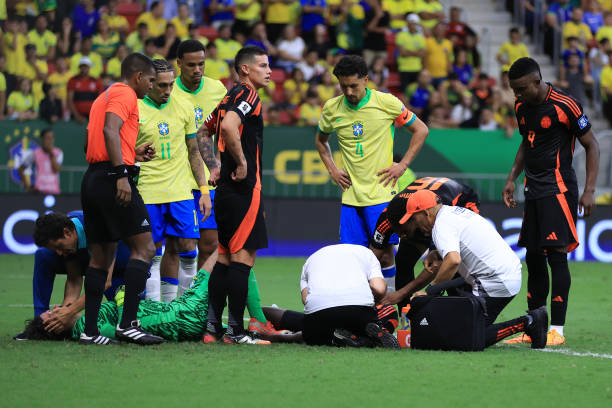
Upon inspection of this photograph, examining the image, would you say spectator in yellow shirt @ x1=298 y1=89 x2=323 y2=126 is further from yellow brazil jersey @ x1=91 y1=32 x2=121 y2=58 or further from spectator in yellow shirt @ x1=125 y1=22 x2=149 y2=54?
yellow brazil jersey @ x1=91 y1=32 x2=121 y2=58

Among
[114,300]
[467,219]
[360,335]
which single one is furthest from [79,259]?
[467,219]

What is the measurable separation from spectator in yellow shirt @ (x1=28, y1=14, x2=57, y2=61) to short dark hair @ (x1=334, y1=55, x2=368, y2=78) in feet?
36.2

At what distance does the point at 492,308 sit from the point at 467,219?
0.70 metres

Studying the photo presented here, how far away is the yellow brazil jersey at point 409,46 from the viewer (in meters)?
19.3

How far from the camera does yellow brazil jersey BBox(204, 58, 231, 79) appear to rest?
17.5 meters

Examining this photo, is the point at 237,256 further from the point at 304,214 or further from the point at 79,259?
the point at 304,214

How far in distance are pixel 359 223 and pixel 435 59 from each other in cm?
1134

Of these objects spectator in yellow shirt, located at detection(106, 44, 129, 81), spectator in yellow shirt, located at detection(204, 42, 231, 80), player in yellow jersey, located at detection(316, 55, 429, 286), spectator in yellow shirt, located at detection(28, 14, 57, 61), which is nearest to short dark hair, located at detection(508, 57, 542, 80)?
player in yellow jersey, located at detection(316, 55, 429, 286)

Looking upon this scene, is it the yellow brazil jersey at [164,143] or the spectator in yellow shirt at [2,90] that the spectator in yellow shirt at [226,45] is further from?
the yellow brazil jersey at [164,143]

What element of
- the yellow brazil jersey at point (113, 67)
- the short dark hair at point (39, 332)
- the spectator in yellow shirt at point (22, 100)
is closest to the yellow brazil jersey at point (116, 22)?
the yellow brazil jersey at point (113, 67)

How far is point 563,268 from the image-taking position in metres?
8.07

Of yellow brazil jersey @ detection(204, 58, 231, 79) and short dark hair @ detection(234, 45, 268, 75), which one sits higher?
yellow brazil jersey @ detection(204, 58, 231, 79)

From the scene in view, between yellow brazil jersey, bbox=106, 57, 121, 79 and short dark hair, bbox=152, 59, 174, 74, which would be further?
yellow brazil jersey, bbox=106, 57, 121, 79

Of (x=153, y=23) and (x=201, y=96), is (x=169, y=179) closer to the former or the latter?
(x=201, y=96)
